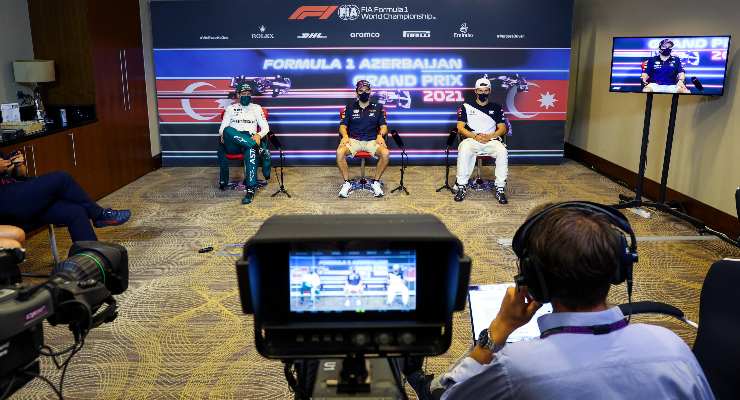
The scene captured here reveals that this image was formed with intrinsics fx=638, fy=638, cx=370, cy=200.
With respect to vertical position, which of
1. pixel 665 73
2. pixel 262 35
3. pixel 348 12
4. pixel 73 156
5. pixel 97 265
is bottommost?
pixel 73 156

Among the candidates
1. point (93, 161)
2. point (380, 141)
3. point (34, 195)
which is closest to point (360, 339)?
point (34, 195)

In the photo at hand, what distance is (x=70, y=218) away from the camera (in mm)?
4527

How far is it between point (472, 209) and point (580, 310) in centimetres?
514

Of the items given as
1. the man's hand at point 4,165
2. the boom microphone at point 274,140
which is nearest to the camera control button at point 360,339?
the man's hand at point 4,165

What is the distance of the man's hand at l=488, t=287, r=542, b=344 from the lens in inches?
58.0

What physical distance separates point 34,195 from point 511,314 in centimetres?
390

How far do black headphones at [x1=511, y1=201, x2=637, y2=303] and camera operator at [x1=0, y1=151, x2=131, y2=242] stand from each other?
3921 mm

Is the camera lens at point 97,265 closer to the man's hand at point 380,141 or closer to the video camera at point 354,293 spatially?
the video camera at point 354,293

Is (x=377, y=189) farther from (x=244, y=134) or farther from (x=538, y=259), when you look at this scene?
(x=538, y=259)

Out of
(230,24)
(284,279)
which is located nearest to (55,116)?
(230,24)

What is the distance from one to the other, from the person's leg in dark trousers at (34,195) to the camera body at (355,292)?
343 cm

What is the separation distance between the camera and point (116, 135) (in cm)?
723

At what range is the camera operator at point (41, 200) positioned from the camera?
4305 mm

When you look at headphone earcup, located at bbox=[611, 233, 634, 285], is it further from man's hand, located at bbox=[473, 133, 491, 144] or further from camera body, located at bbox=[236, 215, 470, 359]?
man's hand, located at bbox=[473, 133, 491, 144]
